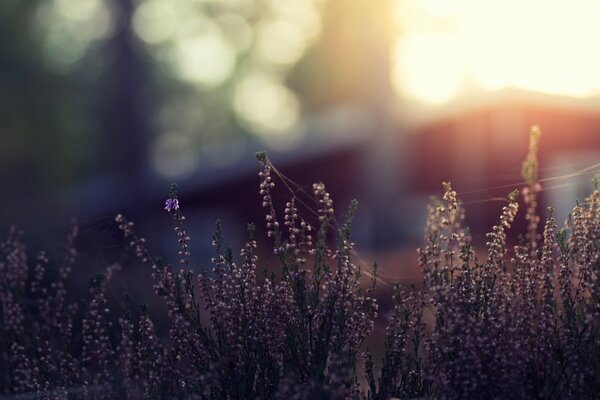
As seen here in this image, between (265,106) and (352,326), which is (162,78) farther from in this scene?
(352,326)

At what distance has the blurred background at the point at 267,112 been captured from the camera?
17.1m

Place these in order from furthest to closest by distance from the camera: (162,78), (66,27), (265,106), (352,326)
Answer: (265,106) < (162,78) < (66,27) < (352,326)

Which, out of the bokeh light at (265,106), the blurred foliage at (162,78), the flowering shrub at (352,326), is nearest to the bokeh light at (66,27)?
the blurred foliage at (162,78)

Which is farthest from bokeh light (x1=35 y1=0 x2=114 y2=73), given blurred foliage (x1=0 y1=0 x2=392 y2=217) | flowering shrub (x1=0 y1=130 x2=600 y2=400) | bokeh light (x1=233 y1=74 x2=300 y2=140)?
flowering shrub (x1=0 y1=130 x2=600 y2=400)

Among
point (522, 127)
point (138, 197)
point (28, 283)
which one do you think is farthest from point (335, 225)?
point (138, 197)

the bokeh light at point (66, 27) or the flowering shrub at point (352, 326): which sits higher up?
the bokeh light at point (66, 27)

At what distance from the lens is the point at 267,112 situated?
42.2 m

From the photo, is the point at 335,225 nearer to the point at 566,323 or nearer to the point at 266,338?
the point at 266,338

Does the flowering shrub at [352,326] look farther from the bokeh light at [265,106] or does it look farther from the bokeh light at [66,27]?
the bokeh light at [265,106]

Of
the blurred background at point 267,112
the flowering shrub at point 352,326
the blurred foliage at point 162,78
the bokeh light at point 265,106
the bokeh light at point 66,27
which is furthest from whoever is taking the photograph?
the bokeh light at point 265,106

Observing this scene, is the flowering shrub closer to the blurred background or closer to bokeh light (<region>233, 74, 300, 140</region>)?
the blurred background

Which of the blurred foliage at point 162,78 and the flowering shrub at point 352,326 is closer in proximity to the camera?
the flowering shrub at point 352,326

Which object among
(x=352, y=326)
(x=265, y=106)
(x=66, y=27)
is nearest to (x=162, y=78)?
(x=265, y=106)

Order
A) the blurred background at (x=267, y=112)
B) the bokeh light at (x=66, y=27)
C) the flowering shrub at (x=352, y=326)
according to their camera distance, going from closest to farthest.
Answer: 1. the flowering shrub at (x=352, y=326)
2. the blurred background at (x=267, y=112)
3. the bokeh light at (x=66, y=27)
